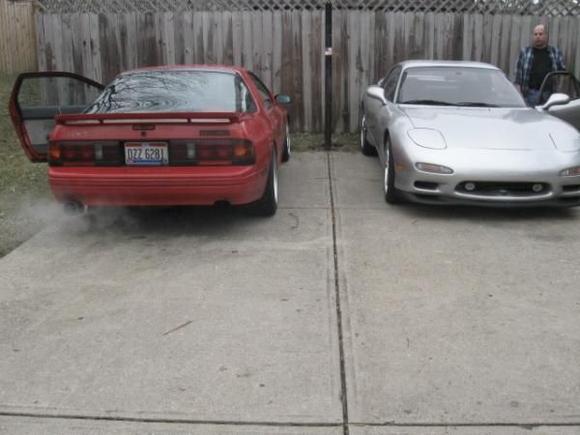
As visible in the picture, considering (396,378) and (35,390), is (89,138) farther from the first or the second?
(396,378)

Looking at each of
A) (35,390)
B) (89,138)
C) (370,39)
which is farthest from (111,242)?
(370,39)

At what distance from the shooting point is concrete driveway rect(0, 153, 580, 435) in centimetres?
294

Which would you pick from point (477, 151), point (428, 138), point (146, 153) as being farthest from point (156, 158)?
point (477, 151)

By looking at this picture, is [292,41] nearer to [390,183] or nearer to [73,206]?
[390,183]

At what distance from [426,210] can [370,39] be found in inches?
170

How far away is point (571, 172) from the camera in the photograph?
5656 millimetres

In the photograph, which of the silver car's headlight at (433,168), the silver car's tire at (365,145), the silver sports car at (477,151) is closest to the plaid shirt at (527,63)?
the silver sports car at (477,151)

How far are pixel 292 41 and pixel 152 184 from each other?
17.3 feet

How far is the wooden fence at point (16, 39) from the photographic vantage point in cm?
1509

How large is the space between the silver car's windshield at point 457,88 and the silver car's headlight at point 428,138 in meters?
1.01

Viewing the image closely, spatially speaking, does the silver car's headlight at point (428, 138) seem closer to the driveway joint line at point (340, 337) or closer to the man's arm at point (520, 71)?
the driveway joint line at point (340, 337)

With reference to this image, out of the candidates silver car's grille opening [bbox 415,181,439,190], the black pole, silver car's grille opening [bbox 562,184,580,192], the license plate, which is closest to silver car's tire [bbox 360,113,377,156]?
the black pole

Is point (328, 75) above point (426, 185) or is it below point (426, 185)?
above

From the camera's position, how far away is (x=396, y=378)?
3199 millimetres
